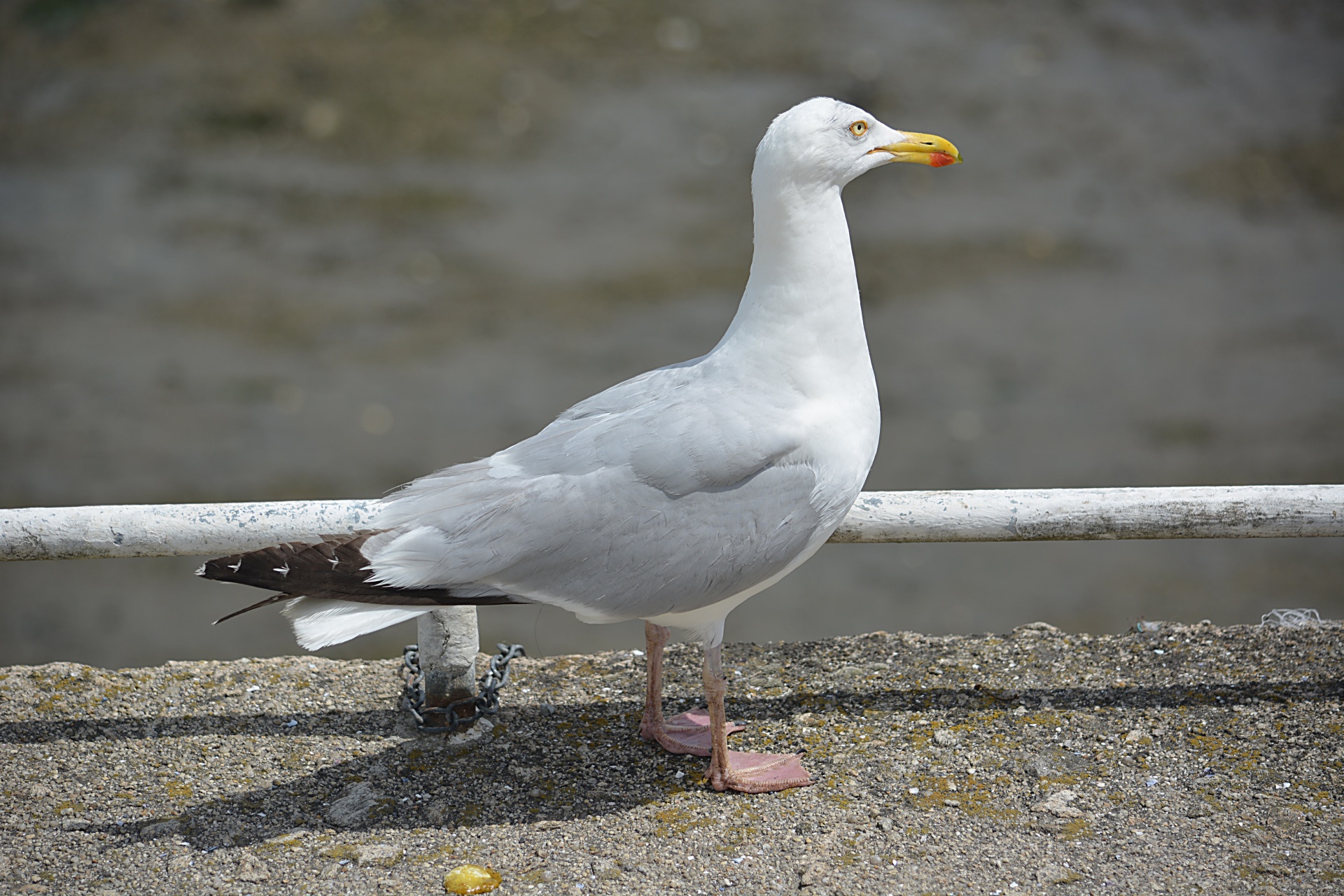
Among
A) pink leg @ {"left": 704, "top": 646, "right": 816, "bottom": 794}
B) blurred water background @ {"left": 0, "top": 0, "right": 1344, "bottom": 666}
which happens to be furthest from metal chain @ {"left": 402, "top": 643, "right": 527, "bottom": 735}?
blurred water background @ {"left": 0, "top": 0, "right": 1344, "bottom": 666}

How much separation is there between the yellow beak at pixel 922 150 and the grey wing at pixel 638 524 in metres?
0.70

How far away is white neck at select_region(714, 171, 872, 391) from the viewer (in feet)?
8.69

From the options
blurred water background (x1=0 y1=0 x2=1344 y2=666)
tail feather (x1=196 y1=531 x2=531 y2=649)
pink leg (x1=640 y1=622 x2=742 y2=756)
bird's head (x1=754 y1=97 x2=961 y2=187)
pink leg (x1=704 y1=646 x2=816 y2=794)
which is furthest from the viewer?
blurred water background (x1=0 y1=0 x2=1344 y2=666)

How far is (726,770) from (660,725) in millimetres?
270

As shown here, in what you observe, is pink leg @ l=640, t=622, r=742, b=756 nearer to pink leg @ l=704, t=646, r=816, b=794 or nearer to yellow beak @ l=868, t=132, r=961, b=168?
pink leg @ l=704, t=646, r=816, b=794

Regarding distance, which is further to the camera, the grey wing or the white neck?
the white neck

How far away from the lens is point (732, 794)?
2.74m

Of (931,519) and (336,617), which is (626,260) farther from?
(336,617)

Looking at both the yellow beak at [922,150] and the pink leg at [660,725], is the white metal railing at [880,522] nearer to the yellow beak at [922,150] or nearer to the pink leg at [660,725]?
the pink leg at [660,725]

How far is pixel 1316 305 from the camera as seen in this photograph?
773 cm

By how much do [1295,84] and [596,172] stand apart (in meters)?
6.29

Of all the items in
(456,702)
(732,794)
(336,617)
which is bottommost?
(732,794)

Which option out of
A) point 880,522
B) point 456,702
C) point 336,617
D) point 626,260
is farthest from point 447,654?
point 626,260

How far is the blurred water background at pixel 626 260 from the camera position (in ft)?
20.0
